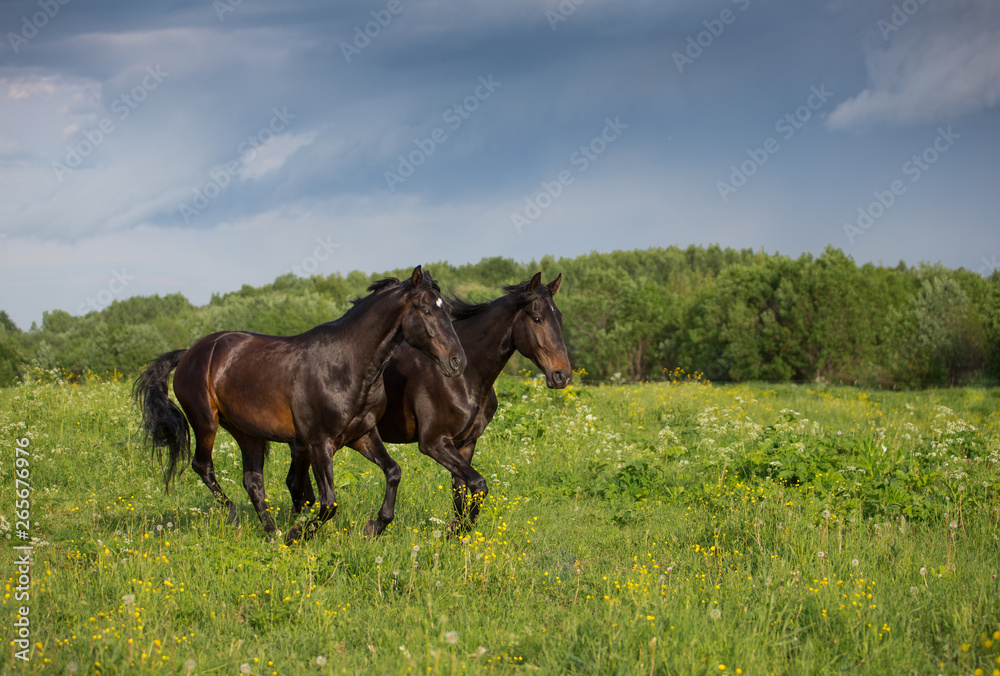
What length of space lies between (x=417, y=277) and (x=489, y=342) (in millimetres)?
1123

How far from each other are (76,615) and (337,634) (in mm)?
1552

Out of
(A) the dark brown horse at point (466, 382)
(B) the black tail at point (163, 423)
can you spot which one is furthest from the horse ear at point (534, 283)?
(B) the black tail at point (163, 423)

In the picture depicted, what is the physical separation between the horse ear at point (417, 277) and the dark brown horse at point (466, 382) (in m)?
1.00

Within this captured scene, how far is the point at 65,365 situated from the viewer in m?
56.4

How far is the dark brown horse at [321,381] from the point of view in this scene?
5371 mm

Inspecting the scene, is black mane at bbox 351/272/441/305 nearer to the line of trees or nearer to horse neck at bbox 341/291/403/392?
horse neck at bbox 341/291/403/392

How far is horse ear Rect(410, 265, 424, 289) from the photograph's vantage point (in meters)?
5.18

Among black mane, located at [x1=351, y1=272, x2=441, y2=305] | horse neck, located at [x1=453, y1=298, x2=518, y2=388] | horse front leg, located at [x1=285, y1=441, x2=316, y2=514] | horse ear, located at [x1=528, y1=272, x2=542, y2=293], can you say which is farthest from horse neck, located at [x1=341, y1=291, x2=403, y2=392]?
horse ear, located at [x1=528, y1=272, x2=542, y2=293]

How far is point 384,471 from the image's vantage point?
19.0ft

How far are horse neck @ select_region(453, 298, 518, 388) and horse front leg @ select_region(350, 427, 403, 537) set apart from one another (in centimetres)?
96

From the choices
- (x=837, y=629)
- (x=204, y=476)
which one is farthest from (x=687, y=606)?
(x=204, y=476)

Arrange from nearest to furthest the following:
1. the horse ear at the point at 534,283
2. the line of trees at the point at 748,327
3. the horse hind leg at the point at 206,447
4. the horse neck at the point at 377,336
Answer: the horse neck at the point at 377,336, the horse ear at the point at 534,283, the horse hind leg at the point at 206,447, the line of trees at the point at 748,327

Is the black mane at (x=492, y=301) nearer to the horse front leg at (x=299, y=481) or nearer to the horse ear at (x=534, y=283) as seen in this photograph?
the horse ear at (x=534, y=283)

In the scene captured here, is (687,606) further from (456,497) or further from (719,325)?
(719,325)
